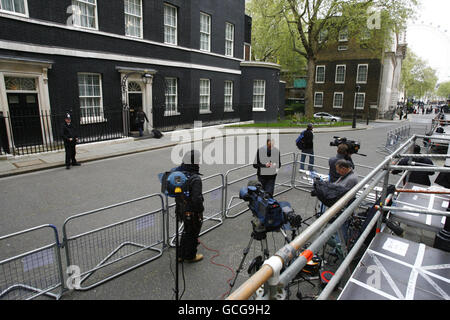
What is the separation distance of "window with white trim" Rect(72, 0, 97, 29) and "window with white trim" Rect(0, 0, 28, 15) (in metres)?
2.11

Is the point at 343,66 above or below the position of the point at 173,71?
above

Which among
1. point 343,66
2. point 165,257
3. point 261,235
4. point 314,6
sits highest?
point 314,6

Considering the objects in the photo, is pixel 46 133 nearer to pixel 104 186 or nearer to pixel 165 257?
pixel 104 186

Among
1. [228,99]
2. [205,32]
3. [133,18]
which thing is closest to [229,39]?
[205,32]

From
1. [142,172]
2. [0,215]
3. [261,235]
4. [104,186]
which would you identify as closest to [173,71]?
[142,172]

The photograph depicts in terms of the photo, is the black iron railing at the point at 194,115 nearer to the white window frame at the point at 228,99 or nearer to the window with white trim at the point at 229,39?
the white window frame at the point at 228,99

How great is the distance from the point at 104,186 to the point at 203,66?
14809 millimetres

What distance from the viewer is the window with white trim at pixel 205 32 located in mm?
20641

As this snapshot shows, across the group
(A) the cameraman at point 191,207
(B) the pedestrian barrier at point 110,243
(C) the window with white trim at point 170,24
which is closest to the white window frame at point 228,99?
(C) the window with white trim at point 170,24

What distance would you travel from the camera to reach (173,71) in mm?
18969

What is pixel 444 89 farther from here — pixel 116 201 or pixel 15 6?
pixel 116 201

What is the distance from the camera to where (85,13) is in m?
14.0

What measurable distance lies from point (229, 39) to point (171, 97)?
324 inches

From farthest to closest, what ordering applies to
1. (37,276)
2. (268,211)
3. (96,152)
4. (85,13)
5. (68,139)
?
(85,13) < (96,152) < (68,139) < (37,276) < (268,211)
